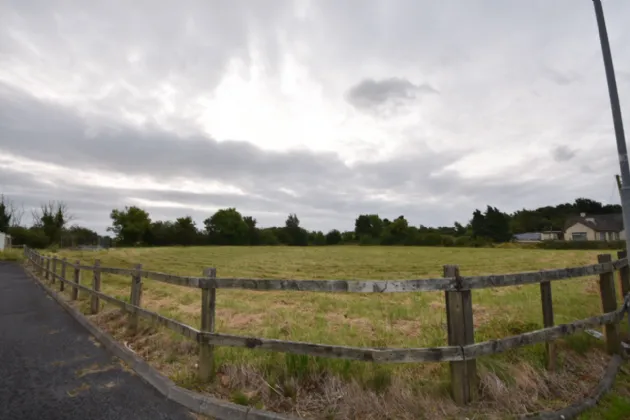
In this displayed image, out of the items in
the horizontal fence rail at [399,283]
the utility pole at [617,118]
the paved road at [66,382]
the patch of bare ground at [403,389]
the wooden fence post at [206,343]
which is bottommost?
the paved road at [66,382]

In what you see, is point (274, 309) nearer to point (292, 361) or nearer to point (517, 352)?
point (292, 361)

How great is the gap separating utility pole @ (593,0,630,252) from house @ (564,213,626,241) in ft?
280

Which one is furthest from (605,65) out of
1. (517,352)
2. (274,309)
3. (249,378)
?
(274,309)

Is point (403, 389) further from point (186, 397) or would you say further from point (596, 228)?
point (596, 228)

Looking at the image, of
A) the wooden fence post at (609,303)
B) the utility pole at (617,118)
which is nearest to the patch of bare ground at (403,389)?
the wooden fence post at (609,303)

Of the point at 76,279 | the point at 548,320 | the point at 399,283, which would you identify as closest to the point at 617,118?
the point at 548,320

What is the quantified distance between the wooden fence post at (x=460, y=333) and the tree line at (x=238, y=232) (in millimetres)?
67351

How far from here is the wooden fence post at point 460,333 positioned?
3.67 m

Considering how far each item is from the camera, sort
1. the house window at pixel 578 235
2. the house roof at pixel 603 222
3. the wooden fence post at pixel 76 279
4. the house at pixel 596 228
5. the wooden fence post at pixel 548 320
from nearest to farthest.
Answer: the wooden fence post at pixel 548 320
the wooden fence post at pixel 76 279
the house at pixel 596 228
the house roof at pixel 603 222
the house window at pixel 578 235

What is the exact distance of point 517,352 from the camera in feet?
15.7

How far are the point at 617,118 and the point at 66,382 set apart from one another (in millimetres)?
8552

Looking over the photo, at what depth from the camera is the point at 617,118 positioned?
5.49 metres

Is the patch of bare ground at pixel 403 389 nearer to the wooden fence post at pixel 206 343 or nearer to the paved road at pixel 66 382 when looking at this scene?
the wooden fence post at pixel 206 343

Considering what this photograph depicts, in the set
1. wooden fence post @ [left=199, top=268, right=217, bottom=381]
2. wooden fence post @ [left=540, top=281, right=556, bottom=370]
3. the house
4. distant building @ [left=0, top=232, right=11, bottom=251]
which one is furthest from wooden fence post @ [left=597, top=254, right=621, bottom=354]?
the house
